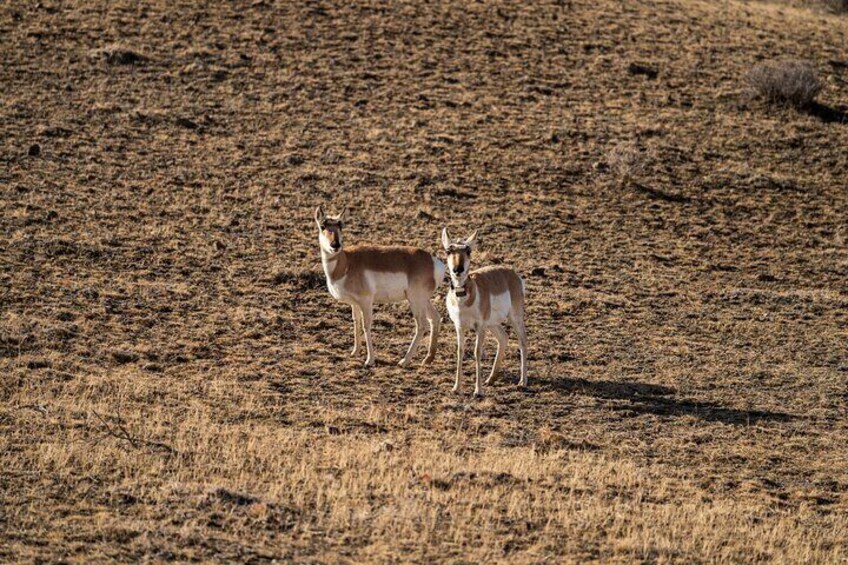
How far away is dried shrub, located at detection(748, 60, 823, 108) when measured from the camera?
3416 centimetres

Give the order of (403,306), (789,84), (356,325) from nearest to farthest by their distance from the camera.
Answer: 1. (356,325)
2. (403,306)
3. (789,84)

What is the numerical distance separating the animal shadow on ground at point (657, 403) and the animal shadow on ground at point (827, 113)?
62.3ft

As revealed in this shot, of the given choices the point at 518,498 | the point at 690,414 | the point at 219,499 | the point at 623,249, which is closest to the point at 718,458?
the point at 690,414

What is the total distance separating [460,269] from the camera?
52.5 ft

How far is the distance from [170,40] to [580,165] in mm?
13816

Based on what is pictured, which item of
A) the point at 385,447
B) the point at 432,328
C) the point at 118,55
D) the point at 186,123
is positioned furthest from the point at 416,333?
the point at 118,55

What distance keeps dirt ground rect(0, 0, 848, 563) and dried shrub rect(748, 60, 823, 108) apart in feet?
1.74

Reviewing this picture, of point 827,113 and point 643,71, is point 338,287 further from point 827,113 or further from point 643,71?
point 827,113

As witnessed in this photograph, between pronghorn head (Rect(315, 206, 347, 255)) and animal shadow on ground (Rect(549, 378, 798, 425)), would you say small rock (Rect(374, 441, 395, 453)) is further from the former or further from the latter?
pronghorn head (Rect(315, 206, 347, 255))

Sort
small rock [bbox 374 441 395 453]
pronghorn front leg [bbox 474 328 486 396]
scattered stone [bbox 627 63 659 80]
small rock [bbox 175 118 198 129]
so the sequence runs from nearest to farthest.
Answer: small rock [bbox 374 441 395 453], pronghorn front leg [bbox 474 328 486 396], small rock [bbox 175 118 198 129], scattered stone [bbox 627 63 659 80]

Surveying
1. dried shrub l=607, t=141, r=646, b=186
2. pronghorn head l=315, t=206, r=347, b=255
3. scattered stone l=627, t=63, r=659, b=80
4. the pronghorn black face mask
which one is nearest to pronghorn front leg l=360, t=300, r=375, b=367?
pronghorn head l=315, t=206, r=347, b=255

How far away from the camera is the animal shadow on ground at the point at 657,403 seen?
54.5 feet

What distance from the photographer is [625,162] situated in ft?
97.9

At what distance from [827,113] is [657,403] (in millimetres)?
20320
